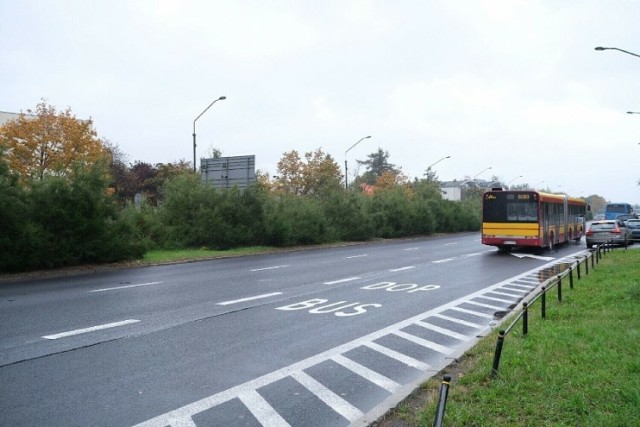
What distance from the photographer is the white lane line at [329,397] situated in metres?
5.77

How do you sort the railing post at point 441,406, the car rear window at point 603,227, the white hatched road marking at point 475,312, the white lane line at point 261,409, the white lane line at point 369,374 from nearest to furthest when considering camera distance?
1. the railing post at point 441,406
2. the white lane line at point 261,409
3. the white lane line at point 369,374
4. the white hatched road marking at point 475,312
5. the car rear window at point 603,227

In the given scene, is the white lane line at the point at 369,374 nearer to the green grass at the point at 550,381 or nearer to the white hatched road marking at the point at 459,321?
the green grass at the point at 550,381

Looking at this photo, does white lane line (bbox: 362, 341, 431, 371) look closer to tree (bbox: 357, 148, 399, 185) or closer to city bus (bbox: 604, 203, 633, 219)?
city bus (bbox: 604, 203, 633, 219)

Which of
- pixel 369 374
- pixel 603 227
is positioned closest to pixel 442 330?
pixel 369 374

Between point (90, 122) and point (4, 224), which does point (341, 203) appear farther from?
point (4, 224)

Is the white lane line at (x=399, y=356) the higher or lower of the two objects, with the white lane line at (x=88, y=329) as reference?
lower

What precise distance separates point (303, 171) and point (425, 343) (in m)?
52.6

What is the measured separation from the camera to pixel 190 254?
87.4 ft

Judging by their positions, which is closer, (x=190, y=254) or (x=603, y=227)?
(x=190, y=254)

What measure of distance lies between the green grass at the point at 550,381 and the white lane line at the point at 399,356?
44cm

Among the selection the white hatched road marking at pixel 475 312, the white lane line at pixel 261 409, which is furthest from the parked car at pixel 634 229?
the white lane line at pixel 261 409

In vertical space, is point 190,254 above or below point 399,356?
above

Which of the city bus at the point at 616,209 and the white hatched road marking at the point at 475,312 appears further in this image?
the city bus at the point at 616,209

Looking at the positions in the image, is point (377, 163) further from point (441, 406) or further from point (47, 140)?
point (441, 406)
